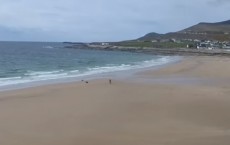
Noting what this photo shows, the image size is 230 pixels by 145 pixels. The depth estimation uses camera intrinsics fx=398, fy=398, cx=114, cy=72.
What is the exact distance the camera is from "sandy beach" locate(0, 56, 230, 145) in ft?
30.6

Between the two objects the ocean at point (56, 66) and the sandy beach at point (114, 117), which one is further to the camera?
the ocean at point (56, 66)

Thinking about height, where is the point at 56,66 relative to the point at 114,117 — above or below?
below

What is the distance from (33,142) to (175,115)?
497 centimetres

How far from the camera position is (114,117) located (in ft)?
39.3

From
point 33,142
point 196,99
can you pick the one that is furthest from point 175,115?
point 33,142

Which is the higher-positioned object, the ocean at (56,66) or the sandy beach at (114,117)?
the sandy beach at (114,117)

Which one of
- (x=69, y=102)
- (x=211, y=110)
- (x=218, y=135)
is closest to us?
(x=218, y=135)

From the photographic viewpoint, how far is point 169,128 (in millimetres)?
10484

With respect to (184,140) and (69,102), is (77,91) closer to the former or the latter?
(69,102)

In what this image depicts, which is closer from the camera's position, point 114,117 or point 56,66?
point 114,117

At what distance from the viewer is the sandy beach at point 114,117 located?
9.32m

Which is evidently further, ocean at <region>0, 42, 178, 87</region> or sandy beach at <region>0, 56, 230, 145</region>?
ocean at <region>0, 42, 178, 87</region>

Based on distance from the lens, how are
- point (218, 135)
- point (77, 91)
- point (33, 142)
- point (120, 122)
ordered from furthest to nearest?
point (77, 91)
point (120, 122)
point (218, 135)
point (33, 142)

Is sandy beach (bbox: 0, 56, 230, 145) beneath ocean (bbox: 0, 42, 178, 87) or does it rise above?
above
